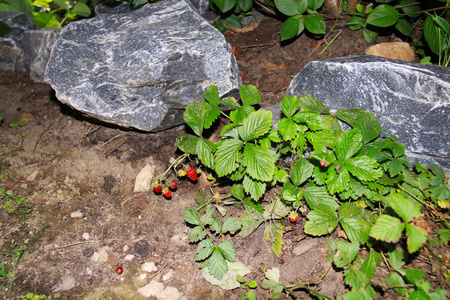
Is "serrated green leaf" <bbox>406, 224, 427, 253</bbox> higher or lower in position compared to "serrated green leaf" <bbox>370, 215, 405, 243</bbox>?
higher

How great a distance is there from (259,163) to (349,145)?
0.61m

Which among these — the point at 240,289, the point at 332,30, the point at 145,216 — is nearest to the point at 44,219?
the point at 145,216

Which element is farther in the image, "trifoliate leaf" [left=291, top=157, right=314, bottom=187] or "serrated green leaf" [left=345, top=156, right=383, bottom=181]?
"trifoliate leaf" [left=291, top=157, right=314, bottom=187]

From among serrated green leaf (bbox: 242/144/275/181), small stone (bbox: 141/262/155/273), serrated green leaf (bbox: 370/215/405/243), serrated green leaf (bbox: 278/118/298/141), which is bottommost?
small stone (bbox: 141/262/155/273)

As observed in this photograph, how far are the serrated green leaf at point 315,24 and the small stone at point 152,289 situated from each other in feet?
8.11

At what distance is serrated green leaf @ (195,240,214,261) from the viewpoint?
200cm

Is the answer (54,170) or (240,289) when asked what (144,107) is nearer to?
(54,170)

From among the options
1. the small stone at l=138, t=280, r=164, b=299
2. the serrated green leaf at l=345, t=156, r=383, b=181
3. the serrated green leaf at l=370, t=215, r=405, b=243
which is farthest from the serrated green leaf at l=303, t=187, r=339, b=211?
the small stone at l=138, t=280, r=164, b=299

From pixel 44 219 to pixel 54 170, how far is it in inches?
19.0

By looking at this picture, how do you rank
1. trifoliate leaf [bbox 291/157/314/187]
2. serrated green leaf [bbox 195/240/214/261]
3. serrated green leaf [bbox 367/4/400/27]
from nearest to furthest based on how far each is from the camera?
serrated green leaf [bbox 195/240/214/261] → trifoliate leaf [bbox 291/157/314/187] → serrated green leaf [bbox 367/4/400/27]

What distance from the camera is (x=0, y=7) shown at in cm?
414

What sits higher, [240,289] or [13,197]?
[13,197]

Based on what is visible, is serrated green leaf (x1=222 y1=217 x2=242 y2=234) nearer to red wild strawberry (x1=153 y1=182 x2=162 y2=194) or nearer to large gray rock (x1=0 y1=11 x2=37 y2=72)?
red wild strawberry (x1=153 y1=182 x2=162 y2=194)

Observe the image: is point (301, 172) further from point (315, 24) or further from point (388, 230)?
point (315, 24)
